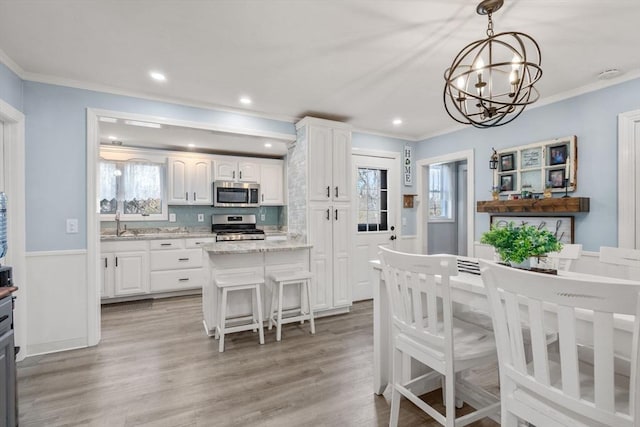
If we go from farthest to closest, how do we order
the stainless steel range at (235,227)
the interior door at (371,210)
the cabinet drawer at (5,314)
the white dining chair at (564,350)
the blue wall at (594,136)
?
the stainless steel range at (235,227)
the interior door at (371,210)
the blue wall at (594,136)
the cabinet drawer at (5,314)
the white dining chair at (564,350)

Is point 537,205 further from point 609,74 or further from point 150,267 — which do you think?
point 150,267

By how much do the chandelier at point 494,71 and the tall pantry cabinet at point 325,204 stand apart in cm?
142

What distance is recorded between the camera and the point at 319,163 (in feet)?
11.9

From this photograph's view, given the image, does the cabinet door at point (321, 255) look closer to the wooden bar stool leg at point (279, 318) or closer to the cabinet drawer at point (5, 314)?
the wooden bar stool leg at point (279, 318)

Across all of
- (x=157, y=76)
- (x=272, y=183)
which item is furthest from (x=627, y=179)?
(x=272, y=183)

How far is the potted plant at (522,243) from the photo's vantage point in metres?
1.48

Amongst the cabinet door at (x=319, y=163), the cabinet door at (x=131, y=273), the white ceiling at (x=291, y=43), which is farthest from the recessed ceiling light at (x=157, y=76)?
the cabinet door at (x=131, y=273)

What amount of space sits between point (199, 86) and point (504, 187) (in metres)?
3.49

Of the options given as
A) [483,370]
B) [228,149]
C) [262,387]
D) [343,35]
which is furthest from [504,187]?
[228,149]

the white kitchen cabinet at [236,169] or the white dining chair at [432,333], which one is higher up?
the white kitchen cabinet at [236,169]

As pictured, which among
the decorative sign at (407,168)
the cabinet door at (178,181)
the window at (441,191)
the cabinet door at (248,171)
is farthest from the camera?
the window at (441,191)

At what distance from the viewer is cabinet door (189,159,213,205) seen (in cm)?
507


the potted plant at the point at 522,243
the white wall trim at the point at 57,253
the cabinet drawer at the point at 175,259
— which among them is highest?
the potted plant at the point at 522,243

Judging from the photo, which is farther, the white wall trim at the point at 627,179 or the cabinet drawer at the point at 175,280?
the cabinet drawer at the point at 175,280
